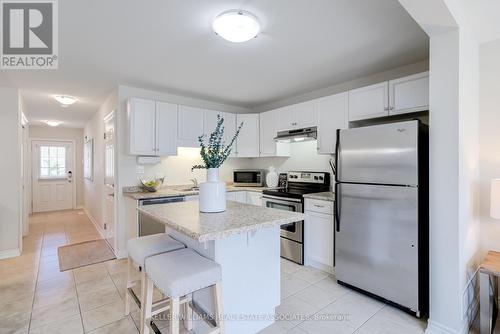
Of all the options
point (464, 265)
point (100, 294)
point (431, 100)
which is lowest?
point (100, 294)

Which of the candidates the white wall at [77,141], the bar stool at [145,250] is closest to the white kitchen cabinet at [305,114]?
the bar stool at [145,250]

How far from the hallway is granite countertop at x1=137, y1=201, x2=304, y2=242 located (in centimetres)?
105

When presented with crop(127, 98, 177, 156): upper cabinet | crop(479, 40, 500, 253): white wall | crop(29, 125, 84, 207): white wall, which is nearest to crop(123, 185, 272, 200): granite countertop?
crop(127, 98, 177, 156): upper cabinet

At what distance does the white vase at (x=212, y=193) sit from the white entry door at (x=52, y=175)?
7.54 meters

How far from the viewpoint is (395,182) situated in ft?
7.26

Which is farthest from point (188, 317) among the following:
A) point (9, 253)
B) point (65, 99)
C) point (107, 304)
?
point (65, 99)

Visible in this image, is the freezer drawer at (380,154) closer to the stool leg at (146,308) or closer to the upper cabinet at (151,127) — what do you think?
the stool leg at (146,308)

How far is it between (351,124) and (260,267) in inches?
86.5

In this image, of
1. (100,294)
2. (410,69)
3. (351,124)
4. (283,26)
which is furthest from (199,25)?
(100,294)

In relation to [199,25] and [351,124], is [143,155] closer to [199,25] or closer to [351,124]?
[199,25]

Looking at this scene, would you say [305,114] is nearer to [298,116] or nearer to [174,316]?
[298,116]

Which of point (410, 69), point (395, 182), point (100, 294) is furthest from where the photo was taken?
point (410, 69)

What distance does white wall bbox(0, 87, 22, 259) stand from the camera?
3582 millimetres

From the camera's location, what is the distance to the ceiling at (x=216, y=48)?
6.12 ft
